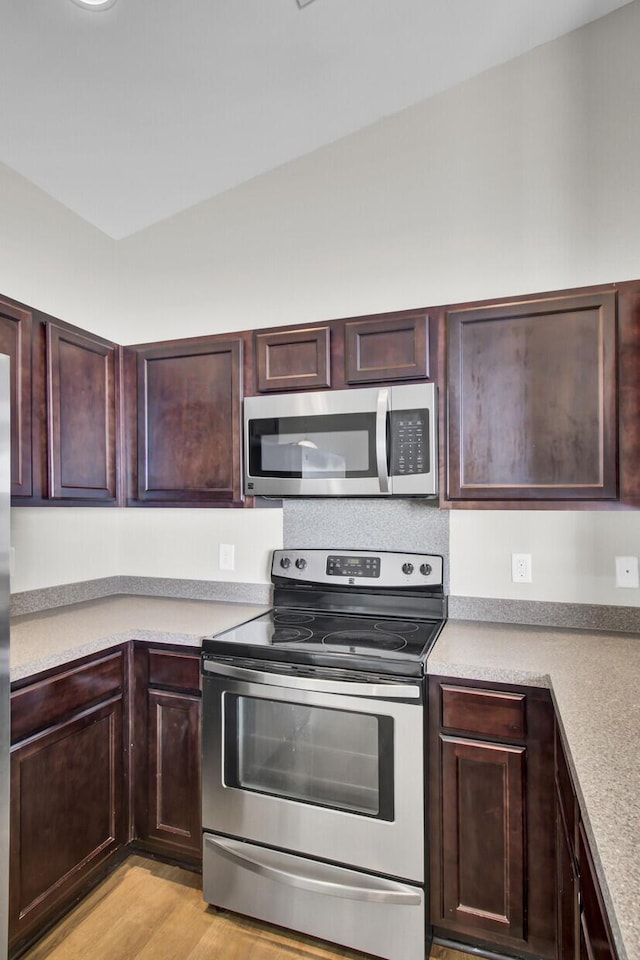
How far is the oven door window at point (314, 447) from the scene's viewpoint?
1.99 meters

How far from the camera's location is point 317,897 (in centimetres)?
170

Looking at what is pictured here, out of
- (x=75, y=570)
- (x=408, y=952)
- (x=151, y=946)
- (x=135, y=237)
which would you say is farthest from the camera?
(x=135, y=237)

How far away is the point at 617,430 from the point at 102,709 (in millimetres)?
1957

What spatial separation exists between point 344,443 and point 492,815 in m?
1.26

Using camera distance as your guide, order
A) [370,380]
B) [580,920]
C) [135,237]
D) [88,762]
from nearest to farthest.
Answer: [580,920] < [88,762] < [370,380] < [135,237]

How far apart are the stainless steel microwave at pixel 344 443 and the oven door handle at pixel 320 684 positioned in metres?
0.65

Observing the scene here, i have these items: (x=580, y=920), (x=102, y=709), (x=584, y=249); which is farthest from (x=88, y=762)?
(x=584, y=249)

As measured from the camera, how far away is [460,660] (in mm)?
1653

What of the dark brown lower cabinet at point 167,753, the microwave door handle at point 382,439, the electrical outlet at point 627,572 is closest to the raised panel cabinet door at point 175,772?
the dark brown lower cabinet at point 167,753

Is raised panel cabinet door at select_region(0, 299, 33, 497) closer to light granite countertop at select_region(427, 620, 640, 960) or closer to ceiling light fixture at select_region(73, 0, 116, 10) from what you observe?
ceiling light fixture at select_region(73, 0, 116, 10)

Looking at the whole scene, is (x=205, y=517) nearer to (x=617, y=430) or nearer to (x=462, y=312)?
(x=462, y=312)

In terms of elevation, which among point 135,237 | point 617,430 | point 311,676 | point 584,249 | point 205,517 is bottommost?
point 311,676

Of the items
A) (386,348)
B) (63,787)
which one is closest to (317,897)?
(63,787)

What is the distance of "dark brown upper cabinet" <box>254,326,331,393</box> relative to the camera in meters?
2.09
